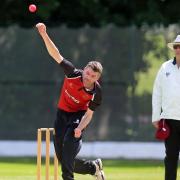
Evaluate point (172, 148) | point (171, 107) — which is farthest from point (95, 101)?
point (172, 148)

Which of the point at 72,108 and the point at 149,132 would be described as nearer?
the point at 72,108

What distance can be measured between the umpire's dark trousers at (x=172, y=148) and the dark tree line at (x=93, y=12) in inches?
490

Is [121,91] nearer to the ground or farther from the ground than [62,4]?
nearer to the ground

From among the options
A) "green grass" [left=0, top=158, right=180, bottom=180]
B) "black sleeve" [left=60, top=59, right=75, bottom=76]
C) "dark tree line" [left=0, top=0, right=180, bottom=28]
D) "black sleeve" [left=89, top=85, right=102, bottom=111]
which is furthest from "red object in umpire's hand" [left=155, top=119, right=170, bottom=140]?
"dark tree line" [left=0, top=0, right=180, bottom=28]

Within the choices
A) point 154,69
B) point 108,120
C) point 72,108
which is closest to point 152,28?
point 154,69

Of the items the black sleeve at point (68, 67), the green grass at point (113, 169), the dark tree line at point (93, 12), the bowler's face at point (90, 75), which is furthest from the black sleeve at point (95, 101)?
the dark tree line at point (93, 12)

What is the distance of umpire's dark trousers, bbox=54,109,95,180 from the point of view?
35.6ft

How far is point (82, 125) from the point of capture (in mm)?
10820

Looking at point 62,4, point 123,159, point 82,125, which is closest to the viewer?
point 82,125

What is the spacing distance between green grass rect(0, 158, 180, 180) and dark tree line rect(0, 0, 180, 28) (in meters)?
4.73

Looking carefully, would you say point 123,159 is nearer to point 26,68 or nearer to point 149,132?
point 149,132

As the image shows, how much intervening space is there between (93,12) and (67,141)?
12.8 metres

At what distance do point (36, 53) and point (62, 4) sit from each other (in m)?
2.66

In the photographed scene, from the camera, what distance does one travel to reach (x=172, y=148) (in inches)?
416
